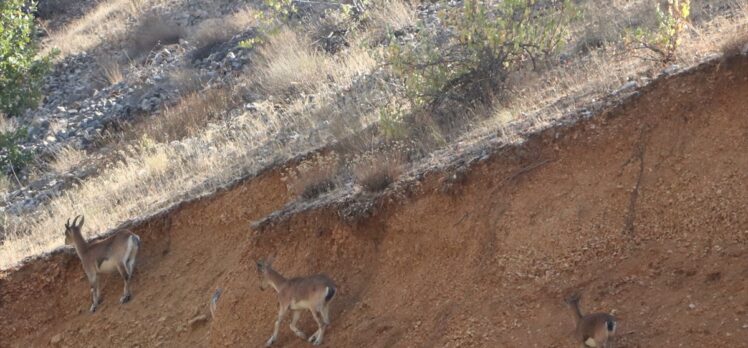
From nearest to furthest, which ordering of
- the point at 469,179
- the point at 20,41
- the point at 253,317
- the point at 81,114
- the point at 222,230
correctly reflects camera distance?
the point at 469,179
the point at 253,317
the point at 222,230
the point at 20,41
the point at 81,114

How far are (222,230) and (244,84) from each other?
25.0 feet

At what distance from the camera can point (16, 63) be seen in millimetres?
16328

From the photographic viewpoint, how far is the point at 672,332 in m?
6.75

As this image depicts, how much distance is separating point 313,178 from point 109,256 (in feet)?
8.66

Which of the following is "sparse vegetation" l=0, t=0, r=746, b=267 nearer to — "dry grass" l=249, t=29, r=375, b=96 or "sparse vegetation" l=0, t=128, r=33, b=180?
"dry grass" l=249, t=29, r=375, b=96

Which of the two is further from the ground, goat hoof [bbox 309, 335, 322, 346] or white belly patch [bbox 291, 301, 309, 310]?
white belly patch [bbox 291, 301, 309, 310]

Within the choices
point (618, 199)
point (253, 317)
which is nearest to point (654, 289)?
point (618, 199)

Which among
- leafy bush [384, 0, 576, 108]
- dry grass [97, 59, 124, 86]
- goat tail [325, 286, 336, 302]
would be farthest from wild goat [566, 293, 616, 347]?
dry grass [97, 59, 124, 86]

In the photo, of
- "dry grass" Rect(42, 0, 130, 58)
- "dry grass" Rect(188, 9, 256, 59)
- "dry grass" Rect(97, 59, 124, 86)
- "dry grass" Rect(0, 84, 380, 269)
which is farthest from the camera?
"dry grass" Rect(42, 0, 130, 58)

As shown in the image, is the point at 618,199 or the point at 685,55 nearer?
the point at 618,199

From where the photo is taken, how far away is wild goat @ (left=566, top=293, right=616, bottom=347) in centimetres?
648

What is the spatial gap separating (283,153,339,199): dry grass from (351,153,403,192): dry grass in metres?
0.57

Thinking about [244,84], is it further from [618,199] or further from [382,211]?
[618,199]

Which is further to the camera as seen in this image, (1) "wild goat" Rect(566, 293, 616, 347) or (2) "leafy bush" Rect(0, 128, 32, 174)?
(2) "leafy bush" Rect(0, 128, 32, 174)
